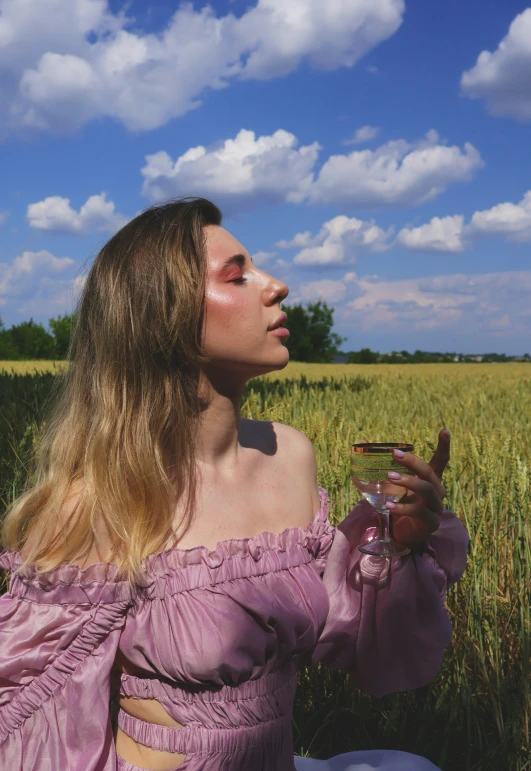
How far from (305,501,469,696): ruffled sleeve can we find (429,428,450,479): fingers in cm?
17

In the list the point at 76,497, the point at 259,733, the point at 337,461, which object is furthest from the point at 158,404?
the point at 337,461

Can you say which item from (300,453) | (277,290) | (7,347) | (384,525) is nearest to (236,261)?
(277,290)

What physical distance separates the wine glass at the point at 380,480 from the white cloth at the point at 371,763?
22.4 inches

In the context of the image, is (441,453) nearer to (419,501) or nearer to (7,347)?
(419,501)

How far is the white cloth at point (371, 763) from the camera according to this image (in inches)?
62.4

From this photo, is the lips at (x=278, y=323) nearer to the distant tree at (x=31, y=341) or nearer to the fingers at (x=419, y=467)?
the fingers at (x=419, y=467)

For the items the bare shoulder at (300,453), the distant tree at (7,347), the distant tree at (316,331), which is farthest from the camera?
the distant tree at (316,331)

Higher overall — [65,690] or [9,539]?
[9,539]

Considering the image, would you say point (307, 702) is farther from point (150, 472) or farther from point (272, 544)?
point (150, 472)

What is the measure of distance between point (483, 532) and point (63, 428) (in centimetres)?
169

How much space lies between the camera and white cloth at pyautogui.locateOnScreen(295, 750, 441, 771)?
5.20 ft

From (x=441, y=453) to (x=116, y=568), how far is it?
0.71m

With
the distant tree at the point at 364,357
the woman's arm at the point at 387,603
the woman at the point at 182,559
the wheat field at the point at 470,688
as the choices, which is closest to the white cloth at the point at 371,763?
the woman at the point at 182,559

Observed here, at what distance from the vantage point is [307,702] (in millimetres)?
2523
